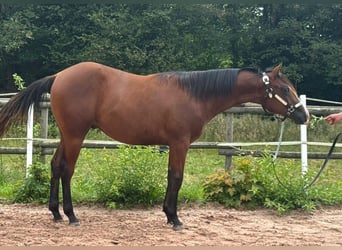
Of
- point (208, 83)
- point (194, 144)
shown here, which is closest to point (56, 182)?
point (208, 83)

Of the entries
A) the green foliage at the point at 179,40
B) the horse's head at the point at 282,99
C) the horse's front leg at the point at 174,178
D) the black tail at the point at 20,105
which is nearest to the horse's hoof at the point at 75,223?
the horse's front leg at the point at 174,178

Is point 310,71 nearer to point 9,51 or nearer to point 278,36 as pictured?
point 278,36

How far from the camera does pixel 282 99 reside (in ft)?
14.2

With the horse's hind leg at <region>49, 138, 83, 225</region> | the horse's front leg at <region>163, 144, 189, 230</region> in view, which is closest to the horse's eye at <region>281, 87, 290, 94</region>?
the horse's front leg at <region>163, 144, 189, 230</region>

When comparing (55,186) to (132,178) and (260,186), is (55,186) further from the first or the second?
(260,186)

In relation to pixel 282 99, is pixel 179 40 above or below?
above

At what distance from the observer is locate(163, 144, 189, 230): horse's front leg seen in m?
4.12

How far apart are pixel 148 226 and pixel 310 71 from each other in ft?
47.3

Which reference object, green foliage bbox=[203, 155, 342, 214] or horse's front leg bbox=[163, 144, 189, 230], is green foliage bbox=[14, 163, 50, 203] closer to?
horse's front leg bbox=[163, 144, 189, 230]

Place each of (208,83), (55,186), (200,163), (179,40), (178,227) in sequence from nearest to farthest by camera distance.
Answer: (178,227)
(208,83)
(55,186)
(200,163)
(179,40)

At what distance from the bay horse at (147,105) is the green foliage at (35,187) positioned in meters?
0.82

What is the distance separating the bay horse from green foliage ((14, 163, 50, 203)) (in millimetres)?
816

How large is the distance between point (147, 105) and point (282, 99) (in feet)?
4.54

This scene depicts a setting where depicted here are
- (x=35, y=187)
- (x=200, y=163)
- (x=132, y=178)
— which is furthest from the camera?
(x=200, y=163)
